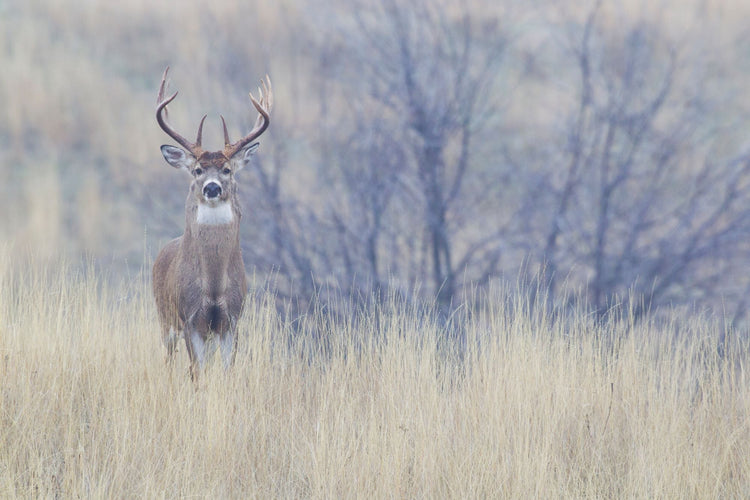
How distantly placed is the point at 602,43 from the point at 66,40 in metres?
10.9

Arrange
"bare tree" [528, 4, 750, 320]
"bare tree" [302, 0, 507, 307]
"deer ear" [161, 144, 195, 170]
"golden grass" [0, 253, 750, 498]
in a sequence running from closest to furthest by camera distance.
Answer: "golden grass" [0, 253, 750, 498], "deer ear" [161, 144, 195, 170], "bare tree" [528, 4, 750, 320], "bare tree" [302, 0, 507, 307]

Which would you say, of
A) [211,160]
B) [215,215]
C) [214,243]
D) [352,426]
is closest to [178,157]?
[211,160]

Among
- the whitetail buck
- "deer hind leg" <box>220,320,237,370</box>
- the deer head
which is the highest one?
the deer head

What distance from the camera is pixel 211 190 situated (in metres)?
6.15

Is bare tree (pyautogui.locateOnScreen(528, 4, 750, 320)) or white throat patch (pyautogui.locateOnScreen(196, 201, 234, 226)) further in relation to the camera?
bare tree (pyautogui.locateOnScreen(528, 4, 750, 320))

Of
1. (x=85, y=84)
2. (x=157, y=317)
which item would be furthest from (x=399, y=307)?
(x=85, y=84)

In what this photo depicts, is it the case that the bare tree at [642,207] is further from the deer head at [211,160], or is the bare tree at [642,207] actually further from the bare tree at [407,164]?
the deer head at [211,160]

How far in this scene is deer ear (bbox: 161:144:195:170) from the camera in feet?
21.3

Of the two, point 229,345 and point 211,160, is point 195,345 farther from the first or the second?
point 211,160

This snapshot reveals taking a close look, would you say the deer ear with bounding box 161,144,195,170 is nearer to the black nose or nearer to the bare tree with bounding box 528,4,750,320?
the black nose

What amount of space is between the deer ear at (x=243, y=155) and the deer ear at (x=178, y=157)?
0.27m

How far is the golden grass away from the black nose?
0.92 meters

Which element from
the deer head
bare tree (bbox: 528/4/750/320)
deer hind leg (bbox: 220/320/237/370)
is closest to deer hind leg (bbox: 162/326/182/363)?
deer hind leg (bbox: 220/320/237/370)

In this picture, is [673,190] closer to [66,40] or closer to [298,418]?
[298,418]
